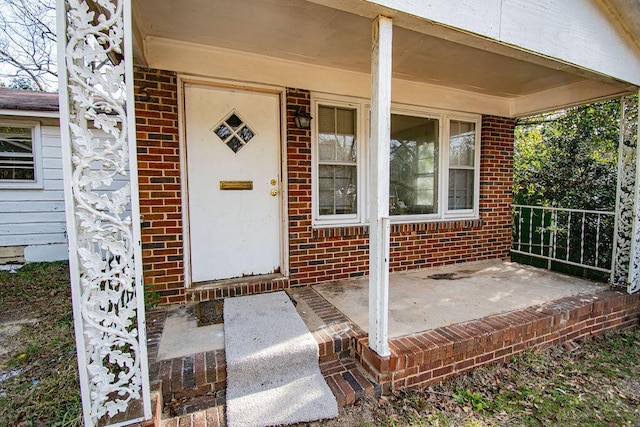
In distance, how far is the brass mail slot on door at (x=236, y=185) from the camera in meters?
2.96

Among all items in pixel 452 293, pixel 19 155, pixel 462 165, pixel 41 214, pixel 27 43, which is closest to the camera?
pixel 452 293

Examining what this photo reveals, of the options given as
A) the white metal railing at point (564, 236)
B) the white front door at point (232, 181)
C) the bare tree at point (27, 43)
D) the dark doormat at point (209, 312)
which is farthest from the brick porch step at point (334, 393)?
the bare tree at point (27, 43)

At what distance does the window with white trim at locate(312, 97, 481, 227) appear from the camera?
11.0 feet

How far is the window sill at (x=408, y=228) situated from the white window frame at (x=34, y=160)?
4.91m

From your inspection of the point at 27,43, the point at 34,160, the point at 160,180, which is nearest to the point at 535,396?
the point at 160,180

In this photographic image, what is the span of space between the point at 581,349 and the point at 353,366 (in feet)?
7.10

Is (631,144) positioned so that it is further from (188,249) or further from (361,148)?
(188,249)

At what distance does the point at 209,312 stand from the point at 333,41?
8.40 feet

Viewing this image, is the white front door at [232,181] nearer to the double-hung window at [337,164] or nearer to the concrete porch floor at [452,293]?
the double-hung window at [337,164]

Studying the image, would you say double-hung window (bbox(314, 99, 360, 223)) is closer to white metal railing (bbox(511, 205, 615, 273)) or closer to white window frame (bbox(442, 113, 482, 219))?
white window frame (bbox(442, 113, 482, 219))

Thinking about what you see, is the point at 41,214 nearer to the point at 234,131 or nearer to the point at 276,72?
the point at 234,131

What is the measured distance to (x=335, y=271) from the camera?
3.43 m

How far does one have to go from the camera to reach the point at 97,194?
135 cm

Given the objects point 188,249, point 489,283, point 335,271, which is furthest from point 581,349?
point 188,249
